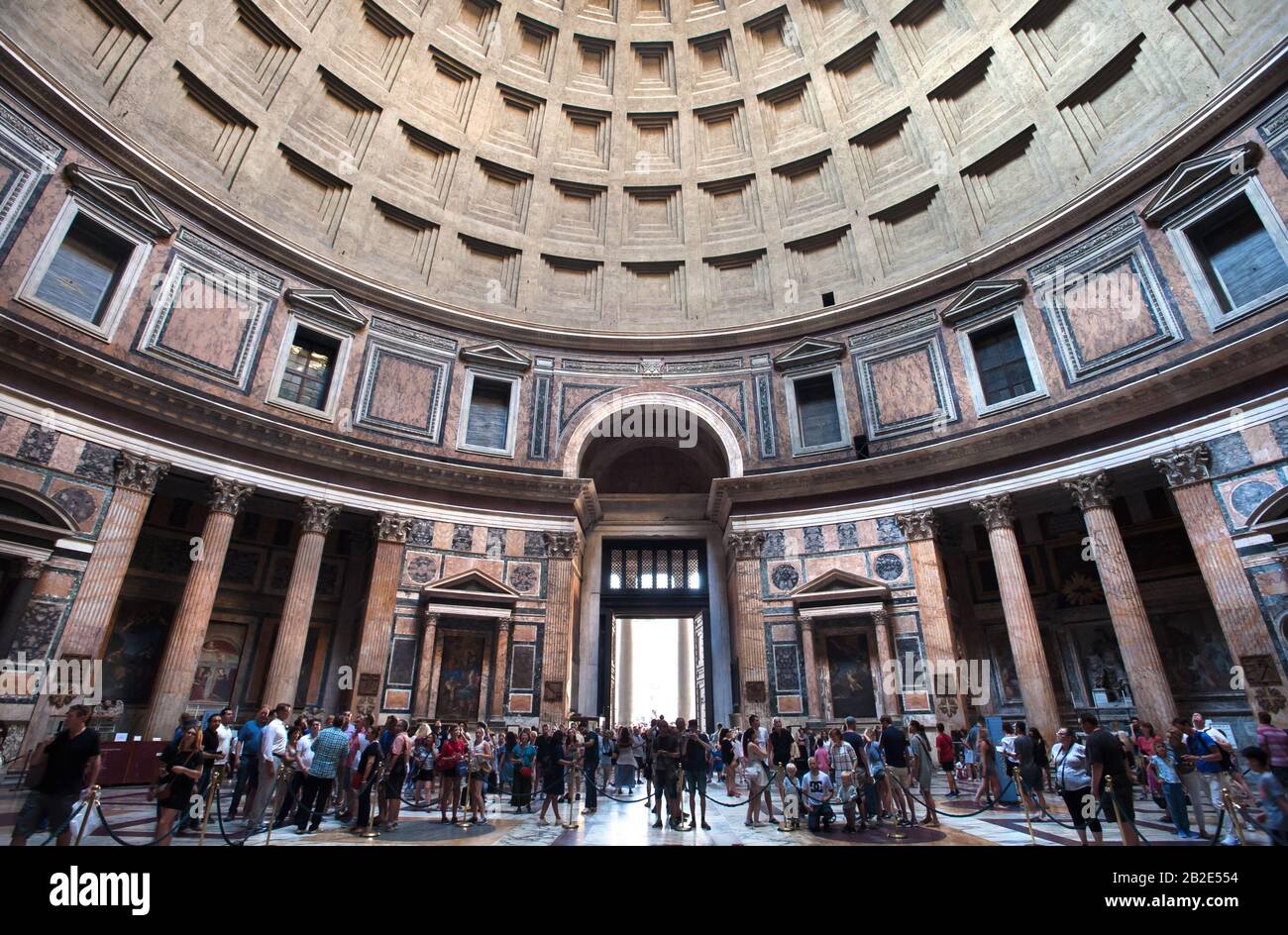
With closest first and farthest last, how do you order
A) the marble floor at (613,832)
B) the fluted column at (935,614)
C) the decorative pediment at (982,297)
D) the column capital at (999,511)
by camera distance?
the marble floor at (613,832) < the fluted column at (935,614) < the column capital at (999,511) < the decorative pediment at (982,297)

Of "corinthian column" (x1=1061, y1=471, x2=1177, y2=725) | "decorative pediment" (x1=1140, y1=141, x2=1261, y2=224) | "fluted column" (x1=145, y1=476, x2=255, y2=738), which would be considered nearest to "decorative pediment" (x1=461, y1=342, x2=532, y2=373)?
"fluted column" (x1=145, y1=476, x2=255, y2=738)

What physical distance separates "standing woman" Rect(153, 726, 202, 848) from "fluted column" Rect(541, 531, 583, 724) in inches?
435

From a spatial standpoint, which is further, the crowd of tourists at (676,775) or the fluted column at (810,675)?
the fluted column at (810,675)

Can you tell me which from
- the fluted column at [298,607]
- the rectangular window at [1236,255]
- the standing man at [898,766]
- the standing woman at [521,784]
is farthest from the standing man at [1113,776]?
the fluted column at [298,607]

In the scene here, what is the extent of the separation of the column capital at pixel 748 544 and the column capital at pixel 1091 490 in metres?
8.28

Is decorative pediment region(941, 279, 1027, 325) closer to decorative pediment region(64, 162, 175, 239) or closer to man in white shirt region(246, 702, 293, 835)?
man in white shirt region(246, 702, 293, 835)

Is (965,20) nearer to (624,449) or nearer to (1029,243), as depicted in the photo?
(1029,243)

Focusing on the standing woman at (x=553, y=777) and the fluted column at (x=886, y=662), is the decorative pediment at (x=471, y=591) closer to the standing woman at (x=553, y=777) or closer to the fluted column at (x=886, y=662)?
the standing woman at (x=553, y=777)

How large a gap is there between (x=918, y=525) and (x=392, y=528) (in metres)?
15.2

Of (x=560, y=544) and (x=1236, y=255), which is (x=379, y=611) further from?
(x=1236, y=255)

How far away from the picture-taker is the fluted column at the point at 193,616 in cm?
1334

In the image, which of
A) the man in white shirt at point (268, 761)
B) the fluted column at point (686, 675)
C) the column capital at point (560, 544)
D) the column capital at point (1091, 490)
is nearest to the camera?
the man in white shirt at point (268, 761)

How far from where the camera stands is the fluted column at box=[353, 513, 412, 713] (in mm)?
15766
